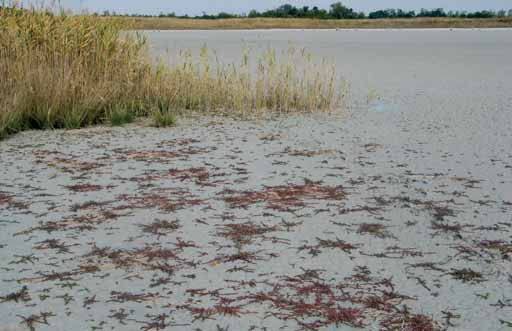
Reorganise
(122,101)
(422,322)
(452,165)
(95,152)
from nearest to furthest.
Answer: (422,322), (452,165), (95,152), (122,101)

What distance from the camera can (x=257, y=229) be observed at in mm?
2982

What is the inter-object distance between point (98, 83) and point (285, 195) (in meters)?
3.24

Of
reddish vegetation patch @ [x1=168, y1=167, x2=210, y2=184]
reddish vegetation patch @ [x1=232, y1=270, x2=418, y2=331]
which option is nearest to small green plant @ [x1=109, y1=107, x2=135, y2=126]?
reddish vegetation patch @ [x1=168, y1=167, x2=210, y2=184]

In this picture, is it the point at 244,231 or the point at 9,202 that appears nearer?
the point at 244,231

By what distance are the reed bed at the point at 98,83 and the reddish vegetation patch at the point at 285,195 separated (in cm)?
255

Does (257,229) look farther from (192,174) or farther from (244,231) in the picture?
(192,174)

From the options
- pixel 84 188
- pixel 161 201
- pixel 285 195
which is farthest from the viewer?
pixel 84 188

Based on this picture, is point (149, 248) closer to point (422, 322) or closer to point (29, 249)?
point (29, 249)

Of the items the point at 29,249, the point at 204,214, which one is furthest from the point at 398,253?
the point at 29,249

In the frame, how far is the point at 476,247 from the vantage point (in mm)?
2770

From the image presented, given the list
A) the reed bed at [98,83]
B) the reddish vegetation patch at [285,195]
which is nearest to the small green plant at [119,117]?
the reed bed at [98,83]

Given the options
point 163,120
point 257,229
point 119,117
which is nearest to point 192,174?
point 257,229

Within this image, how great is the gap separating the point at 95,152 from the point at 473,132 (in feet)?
10.5

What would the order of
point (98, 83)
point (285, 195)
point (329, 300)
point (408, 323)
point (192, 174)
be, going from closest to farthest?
point (408, 323) → point (329, 300) → point (285, 195) → point (192, 174) → point (98, 83)
